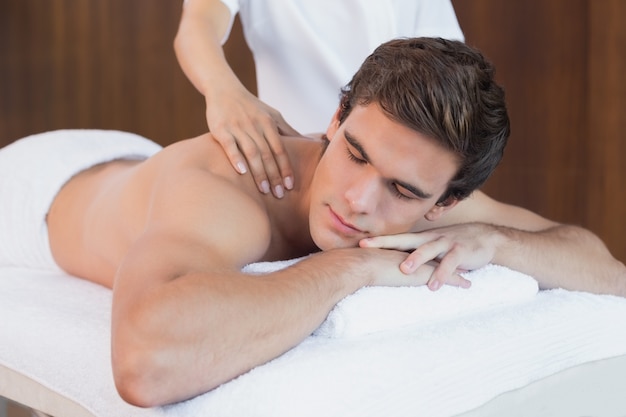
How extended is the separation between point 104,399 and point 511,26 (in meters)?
2.55

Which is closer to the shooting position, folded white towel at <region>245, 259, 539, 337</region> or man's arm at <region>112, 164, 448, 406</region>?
man's arm at <region>112, 164, 448, 406</region>

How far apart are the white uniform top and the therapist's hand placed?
64 centimetres

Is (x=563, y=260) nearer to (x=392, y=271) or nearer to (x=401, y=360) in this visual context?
(x=392, y=271)

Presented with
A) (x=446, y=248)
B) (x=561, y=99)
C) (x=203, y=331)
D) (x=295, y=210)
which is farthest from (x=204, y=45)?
(x=561, y=99)

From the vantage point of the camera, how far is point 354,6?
2395 millimetres

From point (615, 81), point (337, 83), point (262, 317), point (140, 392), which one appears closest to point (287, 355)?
point (262, 317)

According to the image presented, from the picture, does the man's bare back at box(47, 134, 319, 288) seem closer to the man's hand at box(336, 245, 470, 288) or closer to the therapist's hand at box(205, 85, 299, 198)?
the therapist's hand at box(205, 85, 299, 198)

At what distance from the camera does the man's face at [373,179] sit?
4.78ft

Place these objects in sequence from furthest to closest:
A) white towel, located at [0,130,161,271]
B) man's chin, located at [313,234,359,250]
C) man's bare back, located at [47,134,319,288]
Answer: white towel, located at [0,130,161,271] < man's bare back, located at [47,134,319,288] < man's chin, located at [313,234,359,250]

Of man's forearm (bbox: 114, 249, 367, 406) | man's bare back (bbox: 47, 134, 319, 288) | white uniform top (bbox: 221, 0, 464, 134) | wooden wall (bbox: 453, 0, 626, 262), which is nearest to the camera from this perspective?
man's forearm (bbox: 114, 249, 367, 406)

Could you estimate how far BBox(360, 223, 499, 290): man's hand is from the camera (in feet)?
4.89

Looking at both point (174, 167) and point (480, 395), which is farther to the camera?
point (174, 167)

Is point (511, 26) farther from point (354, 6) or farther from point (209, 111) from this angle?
point (209, 111)

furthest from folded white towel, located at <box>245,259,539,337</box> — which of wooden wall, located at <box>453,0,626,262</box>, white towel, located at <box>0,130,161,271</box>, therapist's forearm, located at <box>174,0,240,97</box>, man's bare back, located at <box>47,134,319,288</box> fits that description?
wooden wall, located at <box>453,0,626,262</box>
